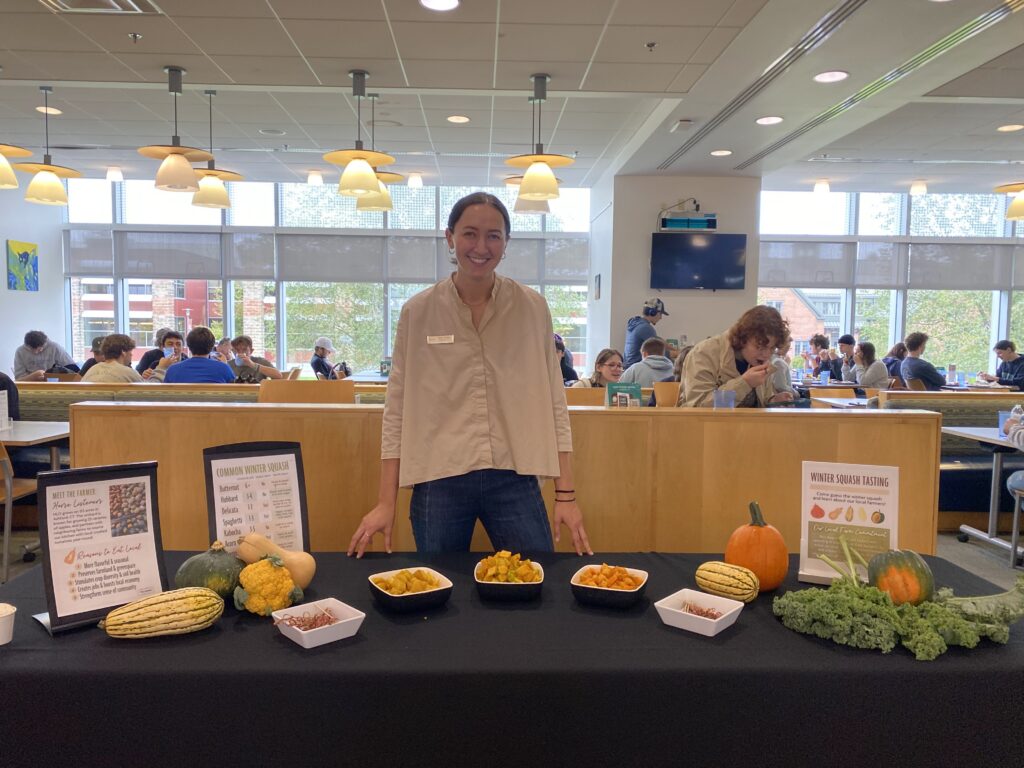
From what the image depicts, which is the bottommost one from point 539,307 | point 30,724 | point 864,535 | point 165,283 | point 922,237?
point 30,724

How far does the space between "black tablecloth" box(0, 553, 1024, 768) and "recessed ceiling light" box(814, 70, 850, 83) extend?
16.9 ft

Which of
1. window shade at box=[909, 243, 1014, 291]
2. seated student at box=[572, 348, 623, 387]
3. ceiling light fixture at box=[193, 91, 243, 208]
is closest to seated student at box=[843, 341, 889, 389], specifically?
window shade at box=[909, 243, 1014, 291]

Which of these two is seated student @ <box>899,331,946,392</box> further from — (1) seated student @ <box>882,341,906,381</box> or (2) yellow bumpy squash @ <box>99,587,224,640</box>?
(2) yellow bumpy squash @ <box>99,587,224,640</box>

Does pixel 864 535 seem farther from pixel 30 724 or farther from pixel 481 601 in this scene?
pixel 30 724

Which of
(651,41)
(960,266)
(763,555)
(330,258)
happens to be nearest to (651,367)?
(651,41)

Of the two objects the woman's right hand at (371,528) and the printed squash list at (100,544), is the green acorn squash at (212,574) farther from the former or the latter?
the woman's right hand at (371,528)

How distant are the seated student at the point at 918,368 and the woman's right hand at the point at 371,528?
287 inches

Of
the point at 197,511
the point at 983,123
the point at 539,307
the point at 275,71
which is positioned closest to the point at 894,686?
the point at 539,307

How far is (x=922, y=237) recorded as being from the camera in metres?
11.5

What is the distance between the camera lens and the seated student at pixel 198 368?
5.64m

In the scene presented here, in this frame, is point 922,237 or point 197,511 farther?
point 922,237

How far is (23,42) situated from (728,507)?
570 centimetres

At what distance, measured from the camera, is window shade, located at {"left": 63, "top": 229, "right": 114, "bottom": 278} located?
11406 mm

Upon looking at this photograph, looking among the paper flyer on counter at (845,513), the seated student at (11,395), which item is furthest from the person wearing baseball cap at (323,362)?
the paper flyer on counter at (845,513)
